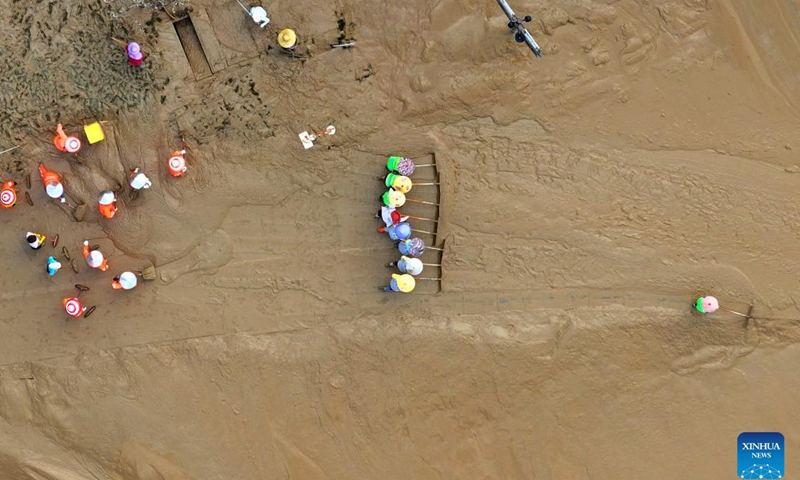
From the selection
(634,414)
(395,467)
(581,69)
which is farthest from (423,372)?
(581,69)

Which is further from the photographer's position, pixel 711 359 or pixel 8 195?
pixel 711 359

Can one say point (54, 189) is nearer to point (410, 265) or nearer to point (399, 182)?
point (399, 182)

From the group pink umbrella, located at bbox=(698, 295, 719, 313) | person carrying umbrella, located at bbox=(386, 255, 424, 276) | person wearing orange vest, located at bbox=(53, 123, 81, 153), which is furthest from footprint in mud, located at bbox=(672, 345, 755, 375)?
person wearing orange vest, located at bbox=(53, 123, 81, 153)

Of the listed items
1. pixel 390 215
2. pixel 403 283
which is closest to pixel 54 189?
pixel 390 215

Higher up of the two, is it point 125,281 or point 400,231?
point 400,231

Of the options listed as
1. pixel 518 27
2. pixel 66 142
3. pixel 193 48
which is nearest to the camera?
pixel 518 27

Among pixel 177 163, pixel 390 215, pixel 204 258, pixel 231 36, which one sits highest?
pixel 231 36

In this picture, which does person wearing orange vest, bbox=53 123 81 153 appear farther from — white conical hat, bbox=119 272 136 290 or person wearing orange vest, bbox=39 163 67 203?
white conical hat, bbox=119 272 136 290

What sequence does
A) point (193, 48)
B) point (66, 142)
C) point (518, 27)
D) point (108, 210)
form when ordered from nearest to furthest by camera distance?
point (518, 27) → point (66, 142) → point (108, 210) → point (193, 48)
